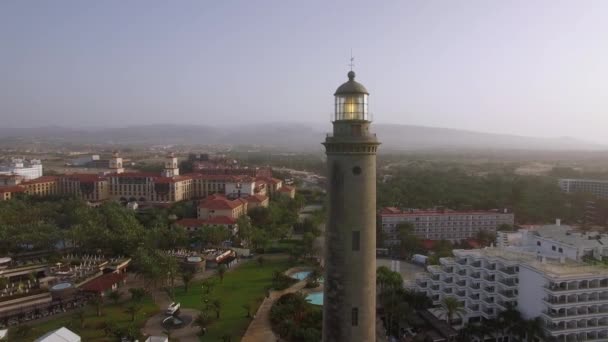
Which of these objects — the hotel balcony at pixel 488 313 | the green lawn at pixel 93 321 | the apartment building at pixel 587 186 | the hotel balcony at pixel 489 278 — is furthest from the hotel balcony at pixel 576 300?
the apartment building at pixel 587 186

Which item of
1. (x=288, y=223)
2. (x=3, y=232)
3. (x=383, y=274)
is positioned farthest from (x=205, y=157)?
(x=383, y=274)

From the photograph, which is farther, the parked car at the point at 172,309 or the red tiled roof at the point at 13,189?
the red tiled roof at the point at 13,189

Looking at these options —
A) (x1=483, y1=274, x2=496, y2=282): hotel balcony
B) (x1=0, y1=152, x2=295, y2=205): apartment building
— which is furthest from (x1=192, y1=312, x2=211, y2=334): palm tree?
(x1=0, y1=152, x2=295, y2=205): apartment building

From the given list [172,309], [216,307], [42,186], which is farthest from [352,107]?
[42,186]

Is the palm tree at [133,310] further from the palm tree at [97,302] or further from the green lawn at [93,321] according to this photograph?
the palm tree at [97,302]

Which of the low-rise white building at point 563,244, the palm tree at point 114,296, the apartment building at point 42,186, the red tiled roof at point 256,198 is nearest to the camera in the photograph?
the low-rise white building at point 563,244

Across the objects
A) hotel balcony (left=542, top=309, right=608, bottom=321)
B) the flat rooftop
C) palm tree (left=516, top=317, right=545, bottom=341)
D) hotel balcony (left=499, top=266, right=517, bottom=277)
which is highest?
the flat rooftop

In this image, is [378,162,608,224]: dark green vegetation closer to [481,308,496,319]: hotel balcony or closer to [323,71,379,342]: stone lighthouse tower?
[481,308,496,319]: hotel balcony
